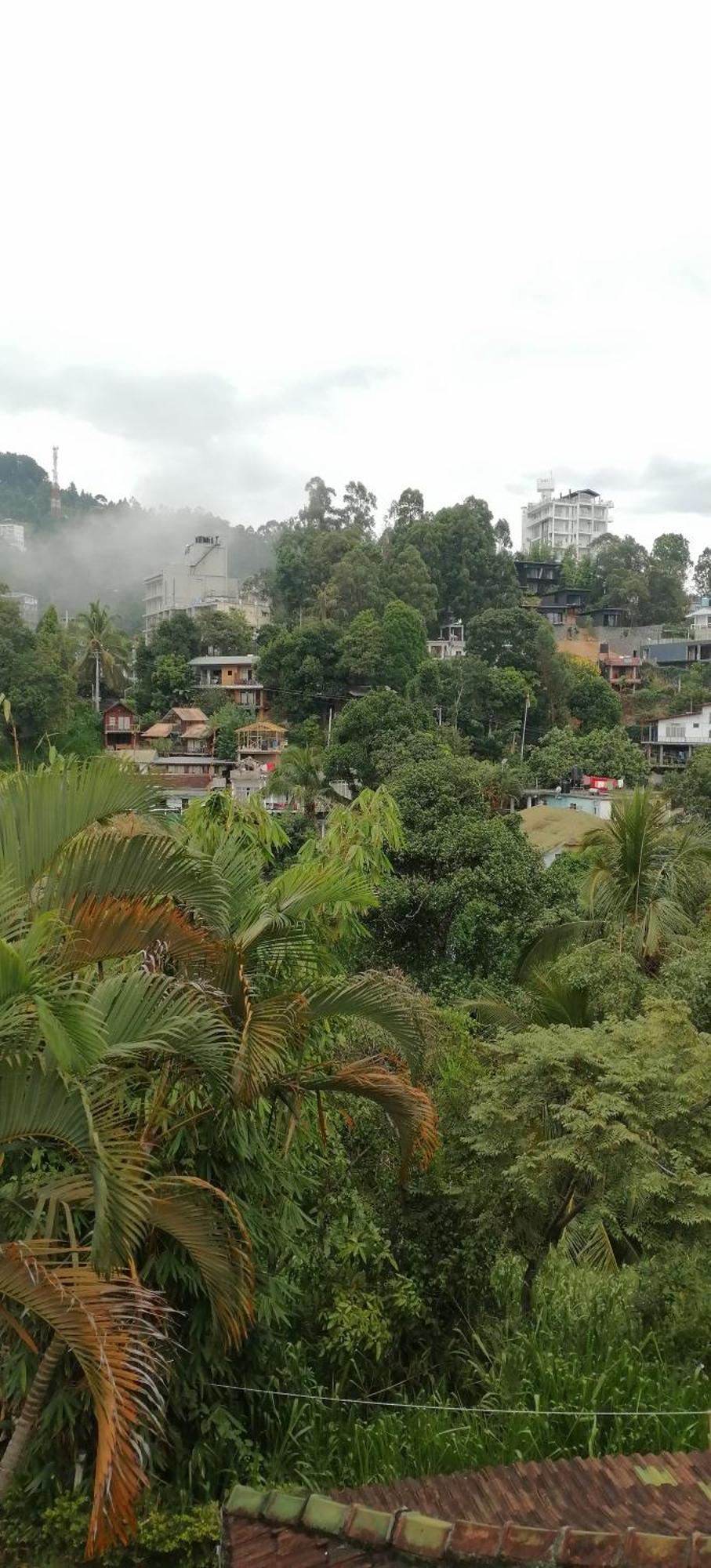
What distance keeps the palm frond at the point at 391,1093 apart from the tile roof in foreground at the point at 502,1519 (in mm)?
1069

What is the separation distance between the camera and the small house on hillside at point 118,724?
4397cm

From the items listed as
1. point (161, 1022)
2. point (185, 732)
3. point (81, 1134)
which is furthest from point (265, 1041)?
point (185, 732)

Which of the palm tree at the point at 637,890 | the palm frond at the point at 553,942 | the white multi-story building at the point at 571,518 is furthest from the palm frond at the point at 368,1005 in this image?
the white multi-story building at the point at 571,518

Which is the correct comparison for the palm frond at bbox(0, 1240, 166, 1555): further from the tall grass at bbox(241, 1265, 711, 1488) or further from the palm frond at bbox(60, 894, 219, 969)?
the tall grass at bbox(241, 1265, 711, 1488)

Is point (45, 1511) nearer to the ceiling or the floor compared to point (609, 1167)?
nearer to the floor

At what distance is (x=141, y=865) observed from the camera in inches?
142

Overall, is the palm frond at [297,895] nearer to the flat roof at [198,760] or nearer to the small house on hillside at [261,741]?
the small house on hillside at [261,741]

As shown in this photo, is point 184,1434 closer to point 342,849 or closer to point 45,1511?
point 45,1511

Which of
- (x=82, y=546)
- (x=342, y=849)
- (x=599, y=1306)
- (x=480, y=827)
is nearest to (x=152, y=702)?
(x=480, y=827)

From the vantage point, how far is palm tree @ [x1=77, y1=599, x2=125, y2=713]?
149ft

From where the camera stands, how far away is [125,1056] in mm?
3381

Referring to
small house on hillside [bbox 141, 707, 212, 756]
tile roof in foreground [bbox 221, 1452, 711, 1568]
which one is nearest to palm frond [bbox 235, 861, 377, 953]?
tile roof in foreground [bbox 221, 1452, 711, 1568]

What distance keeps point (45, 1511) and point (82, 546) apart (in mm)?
111470

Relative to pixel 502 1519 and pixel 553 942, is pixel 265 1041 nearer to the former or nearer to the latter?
pixel 502 1519
